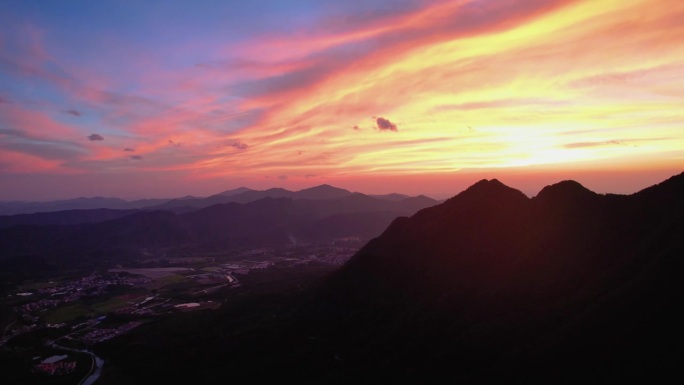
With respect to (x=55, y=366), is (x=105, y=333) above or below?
below

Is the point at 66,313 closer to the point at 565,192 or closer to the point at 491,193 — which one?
the point at 491,193

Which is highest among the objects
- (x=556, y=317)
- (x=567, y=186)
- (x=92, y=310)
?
(x=567, y=186)

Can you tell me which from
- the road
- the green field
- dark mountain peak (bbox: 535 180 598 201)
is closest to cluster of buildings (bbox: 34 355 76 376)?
the road

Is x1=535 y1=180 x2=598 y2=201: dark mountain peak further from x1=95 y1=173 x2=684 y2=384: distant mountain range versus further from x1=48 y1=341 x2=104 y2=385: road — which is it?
x1=48 y1=341 x2=104 y2=385: road

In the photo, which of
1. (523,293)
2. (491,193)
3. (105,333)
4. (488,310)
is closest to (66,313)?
(105,333)

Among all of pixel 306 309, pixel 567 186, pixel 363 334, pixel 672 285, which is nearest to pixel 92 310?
pixel 306 309

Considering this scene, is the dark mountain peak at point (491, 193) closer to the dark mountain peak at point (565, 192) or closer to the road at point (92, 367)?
the dark mountain peak at point (565, 192)

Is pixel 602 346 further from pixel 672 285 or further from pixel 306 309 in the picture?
pixel 306 309

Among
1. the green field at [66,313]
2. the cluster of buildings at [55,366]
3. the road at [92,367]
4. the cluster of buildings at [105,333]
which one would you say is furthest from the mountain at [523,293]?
the green field at [66,313]
